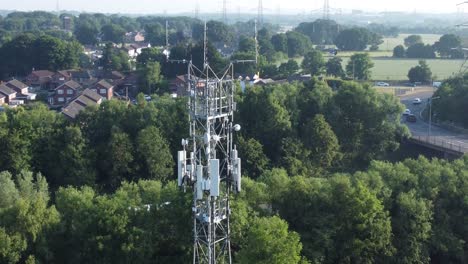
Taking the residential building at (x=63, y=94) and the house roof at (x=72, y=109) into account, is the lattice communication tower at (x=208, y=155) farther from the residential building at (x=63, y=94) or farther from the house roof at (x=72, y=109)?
the residential building at (x=63, y=94)

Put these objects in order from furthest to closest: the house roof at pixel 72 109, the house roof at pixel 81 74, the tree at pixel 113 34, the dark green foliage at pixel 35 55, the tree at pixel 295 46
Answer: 1. the tree at pixel 113 34
2. the tree at pixel 295 46
3. the dark green foliage at pixel 35 55
4. the house roof at pixel 81 74
5. the house roof at pixel 72 109

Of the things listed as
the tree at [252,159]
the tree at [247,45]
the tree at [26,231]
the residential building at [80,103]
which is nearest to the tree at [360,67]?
the tree at [247,45]

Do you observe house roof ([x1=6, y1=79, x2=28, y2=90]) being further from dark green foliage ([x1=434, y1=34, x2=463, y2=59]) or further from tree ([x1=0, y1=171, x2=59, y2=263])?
dark green foliage ([x1=434, y1=34, x2=463, y2=59])

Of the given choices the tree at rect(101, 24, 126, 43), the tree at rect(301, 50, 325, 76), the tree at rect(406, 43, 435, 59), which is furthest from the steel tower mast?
the tree at rect(101, 24, 126, 43)

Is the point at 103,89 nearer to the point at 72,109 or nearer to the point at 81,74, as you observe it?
the point at 81,74

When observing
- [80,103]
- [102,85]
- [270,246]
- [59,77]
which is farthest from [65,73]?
[270,246]

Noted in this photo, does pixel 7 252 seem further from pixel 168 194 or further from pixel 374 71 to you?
pixel 374 71
